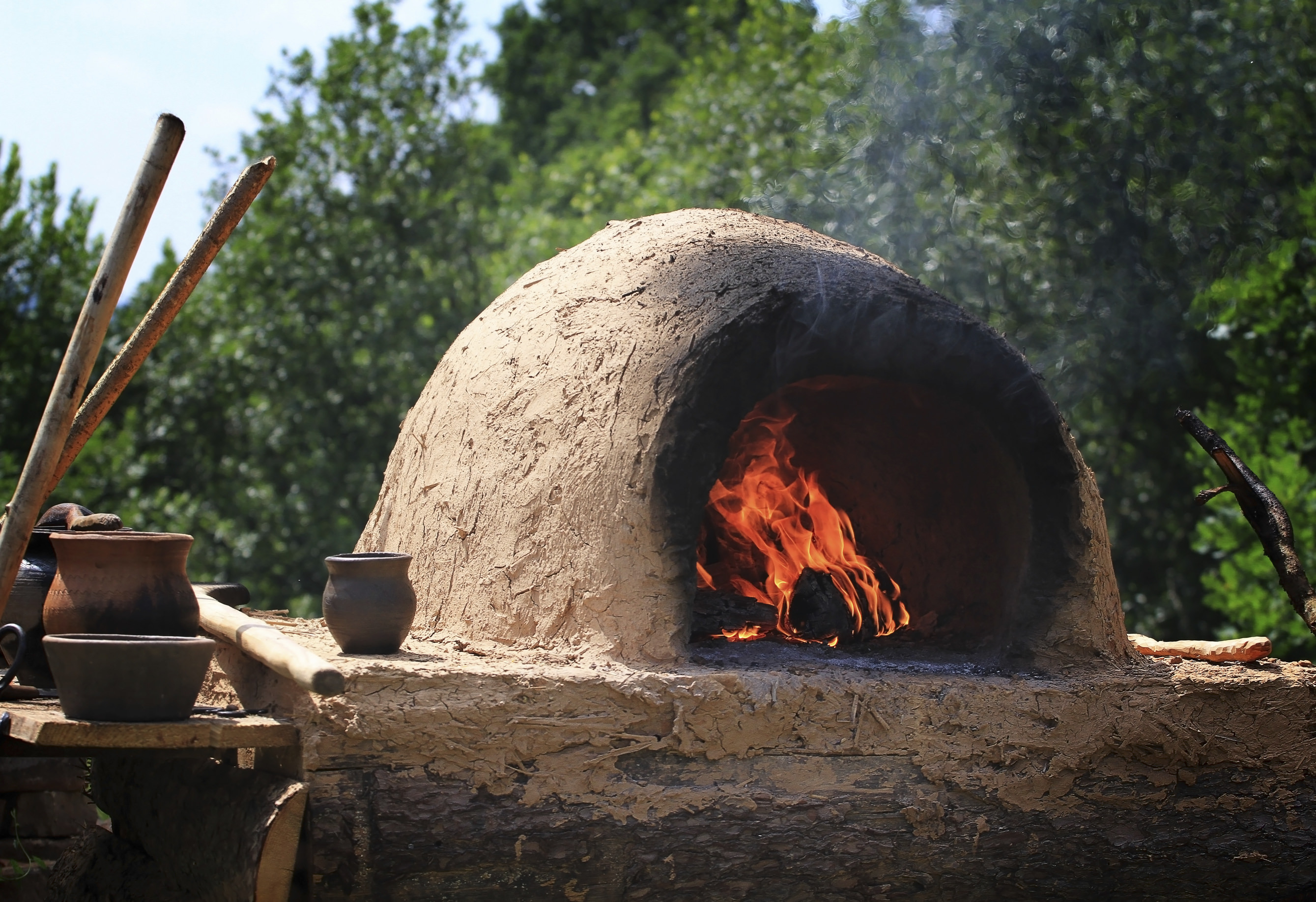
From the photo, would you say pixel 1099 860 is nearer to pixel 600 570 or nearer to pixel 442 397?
pixel 600 570

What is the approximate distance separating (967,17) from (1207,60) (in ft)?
4.58

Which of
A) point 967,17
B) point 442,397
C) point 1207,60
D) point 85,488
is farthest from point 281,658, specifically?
point 85,488

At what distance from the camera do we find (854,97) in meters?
7.89

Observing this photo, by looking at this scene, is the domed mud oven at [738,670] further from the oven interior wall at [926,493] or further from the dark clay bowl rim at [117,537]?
the dark clay bowl rim at [117,537]

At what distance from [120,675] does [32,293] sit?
25.0ft

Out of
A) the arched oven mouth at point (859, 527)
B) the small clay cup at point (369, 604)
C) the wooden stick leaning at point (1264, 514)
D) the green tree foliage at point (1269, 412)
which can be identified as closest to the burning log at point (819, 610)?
the arched oven mouth at point (859, 527)

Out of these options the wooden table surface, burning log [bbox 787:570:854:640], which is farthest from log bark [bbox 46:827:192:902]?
A: burning log [bbox 787:570:854:640]

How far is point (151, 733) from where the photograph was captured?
101 inches

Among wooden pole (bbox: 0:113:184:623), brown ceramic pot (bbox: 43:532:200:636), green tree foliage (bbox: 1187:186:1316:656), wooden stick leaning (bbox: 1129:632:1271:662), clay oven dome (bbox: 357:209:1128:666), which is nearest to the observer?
wooden pole (bbox: 0:113:184:623)

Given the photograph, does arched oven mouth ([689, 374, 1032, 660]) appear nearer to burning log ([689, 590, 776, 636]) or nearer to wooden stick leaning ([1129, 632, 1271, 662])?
burning log ([689, 590, 776, 636])

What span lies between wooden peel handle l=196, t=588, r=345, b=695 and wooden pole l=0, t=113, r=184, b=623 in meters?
0.50

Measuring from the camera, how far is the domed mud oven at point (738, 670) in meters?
2.81

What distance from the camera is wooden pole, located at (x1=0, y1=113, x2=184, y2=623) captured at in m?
2.66

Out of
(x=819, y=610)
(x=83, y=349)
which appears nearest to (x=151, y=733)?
(x=83, y=349)
